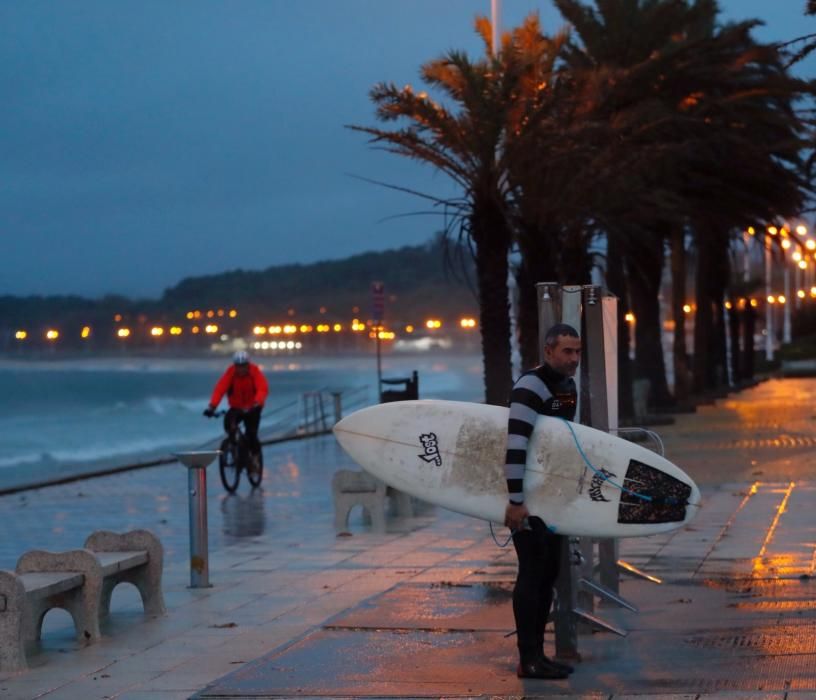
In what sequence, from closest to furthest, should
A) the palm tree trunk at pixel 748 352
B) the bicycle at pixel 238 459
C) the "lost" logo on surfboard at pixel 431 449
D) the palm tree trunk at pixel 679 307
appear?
the "lost" logo on surfboard at pixel 431 449 → the bicycle at pixel 238 459 → the palm tree trunk at pixel 679 307 → the palm tree trunk at pixel 748 352

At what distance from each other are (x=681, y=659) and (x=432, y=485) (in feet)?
4.87

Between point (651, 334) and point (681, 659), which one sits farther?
point (651, 334)

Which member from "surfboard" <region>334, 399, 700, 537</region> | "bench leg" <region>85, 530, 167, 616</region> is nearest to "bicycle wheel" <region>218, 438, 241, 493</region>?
"bench leg" <region>85, 530, 167, 616</region>

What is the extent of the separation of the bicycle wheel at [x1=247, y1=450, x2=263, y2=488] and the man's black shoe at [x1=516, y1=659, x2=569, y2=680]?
41.2ft

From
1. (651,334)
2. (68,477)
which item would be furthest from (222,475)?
(651,334)

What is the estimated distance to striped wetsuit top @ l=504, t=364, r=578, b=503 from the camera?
21.9ft

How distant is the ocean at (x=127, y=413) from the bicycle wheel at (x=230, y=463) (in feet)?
10.1

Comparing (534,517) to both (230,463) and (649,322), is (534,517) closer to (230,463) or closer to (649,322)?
(230,463)

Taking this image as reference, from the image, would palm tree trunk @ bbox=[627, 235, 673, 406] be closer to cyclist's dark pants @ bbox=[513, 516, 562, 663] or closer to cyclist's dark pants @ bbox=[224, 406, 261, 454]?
cyclist's dark pants @ bbox=[224, 406, 261, 454]

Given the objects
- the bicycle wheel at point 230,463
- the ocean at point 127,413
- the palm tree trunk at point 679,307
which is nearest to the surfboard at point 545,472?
the bicycle wheel at point 230,463

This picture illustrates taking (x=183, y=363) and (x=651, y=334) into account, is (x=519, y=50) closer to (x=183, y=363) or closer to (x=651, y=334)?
(x=651, y=334)

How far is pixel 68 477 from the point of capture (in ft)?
69.6

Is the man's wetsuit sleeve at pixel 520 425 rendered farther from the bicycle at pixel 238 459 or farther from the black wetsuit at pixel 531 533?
the bicycle at pixel 238 459

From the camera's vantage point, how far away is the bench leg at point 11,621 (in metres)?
7.43
